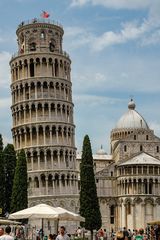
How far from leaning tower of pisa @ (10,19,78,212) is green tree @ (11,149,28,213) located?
13954 mm

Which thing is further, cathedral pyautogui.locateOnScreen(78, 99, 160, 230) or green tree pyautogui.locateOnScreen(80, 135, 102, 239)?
cathedral pyautogui.locateOnScreen(78, 99, 160, 230)

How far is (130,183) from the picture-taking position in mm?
107938

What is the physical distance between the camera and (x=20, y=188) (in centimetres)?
7444

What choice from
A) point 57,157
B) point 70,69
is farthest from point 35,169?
point 70,69

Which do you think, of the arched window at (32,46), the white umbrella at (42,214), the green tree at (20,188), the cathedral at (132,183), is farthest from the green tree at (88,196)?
the white umbrella at (42,214)

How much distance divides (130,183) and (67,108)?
2215cm

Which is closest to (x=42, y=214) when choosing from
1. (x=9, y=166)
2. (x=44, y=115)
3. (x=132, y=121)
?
(x=9, y=166)

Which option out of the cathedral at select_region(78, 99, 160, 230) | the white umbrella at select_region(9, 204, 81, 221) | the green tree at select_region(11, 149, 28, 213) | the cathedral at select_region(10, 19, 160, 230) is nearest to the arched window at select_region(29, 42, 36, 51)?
the cathedral at select_region(10, 19, 160, 230)

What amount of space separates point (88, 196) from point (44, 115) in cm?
1745

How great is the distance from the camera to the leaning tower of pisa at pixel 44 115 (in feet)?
296

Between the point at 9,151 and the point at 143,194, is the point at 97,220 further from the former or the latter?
the point at 143,194

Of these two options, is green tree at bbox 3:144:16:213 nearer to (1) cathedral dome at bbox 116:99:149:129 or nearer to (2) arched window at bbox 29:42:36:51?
(2) arched window at bbox 29:42:36:51

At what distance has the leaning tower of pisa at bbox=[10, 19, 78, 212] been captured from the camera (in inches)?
3551

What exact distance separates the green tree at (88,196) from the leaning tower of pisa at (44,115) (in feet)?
31.1
